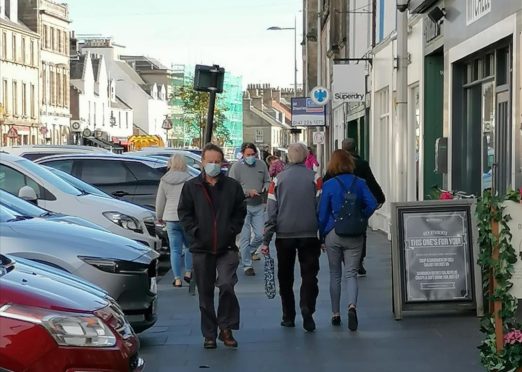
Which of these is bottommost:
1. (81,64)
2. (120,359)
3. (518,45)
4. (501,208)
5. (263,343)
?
(263,343)

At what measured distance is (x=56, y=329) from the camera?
5.32 m

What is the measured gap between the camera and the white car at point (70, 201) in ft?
45.2

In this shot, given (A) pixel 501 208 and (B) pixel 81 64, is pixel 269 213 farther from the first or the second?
(B) pixel 81 64

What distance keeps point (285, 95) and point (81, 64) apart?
62868 millimetres

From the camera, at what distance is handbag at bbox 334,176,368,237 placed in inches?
383

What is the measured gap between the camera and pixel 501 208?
7.32 m

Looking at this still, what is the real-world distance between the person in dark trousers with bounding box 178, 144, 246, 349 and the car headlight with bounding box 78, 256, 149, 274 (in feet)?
1.81

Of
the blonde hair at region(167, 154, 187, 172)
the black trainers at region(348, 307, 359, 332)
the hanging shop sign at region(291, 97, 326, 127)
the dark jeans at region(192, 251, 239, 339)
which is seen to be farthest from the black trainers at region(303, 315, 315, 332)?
the hanging shop sign at region(291, 97, 326, 127)

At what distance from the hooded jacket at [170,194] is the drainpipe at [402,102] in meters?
5.11

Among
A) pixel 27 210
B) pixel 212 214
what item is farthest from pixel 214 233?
pixel 27 210

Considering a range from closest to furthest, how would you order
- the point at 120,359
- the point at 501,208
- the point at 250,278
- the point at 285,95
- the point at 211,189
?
1. the point at 120,359
2. the point at 501,208
3. the point at 211,189
4. the point at 250,278
5. the point at 285,95

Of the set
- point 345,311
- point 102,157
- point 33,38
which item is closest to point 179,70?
point 33,38

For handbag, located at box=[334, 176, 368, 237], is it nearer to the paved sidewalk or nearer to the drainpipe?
the paved sidewalk

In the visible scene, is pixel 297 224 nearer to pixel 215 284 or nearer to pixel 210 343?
pixel 215 284
